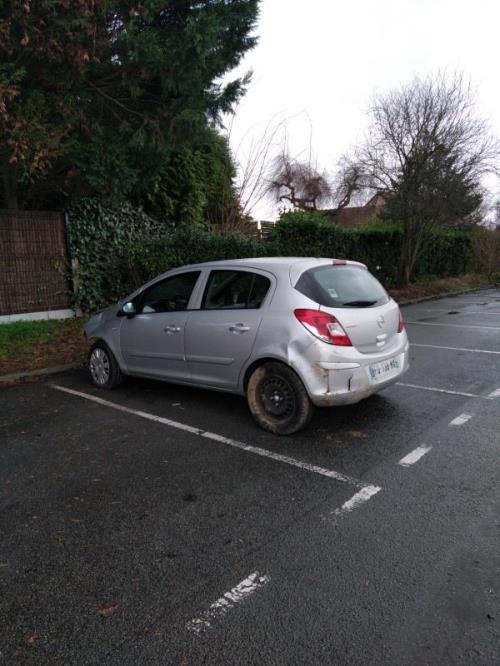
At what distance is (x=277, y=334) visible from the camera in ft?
14.3

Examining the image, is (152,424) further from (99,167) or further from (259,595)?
(99,167)

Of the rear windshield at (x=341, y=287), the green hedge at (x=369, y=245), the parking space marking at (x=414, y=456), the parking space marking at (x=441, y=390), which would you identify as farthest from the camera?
the green hedge at (x=369, y=245)

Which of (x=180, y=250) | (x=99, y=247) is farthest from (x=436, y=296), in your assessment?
(x=99, y=247)

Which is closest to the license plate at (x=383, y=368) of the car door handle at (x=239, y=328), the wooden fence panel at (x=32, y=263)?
the car door handle at (x=239, y=328)

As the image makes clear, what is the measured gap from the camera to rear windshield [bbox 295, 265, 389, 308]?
4.39 m

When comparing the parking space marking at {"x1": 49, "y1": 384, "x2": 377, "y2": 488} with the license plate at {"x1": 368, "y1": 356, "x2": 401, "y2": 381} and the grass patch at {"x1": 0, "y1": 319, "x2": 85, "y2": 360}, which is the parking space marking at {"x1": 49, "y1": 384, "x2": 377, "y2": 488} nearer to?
the license plate at {"x1": 368, "y1": 356, "x2": 401, "y2": 381}

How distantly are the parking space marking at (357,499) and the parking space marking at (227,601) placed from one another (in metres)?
0.80

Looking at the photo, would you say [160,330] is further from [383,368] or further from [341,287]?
[383,368]

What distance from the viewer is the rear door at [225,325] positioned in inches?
181

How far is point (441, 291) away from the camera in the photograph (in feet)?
63.1

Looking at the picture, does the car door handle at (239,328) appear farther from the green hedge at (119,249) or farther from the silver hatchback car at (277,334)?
the green hedge at (119,249)

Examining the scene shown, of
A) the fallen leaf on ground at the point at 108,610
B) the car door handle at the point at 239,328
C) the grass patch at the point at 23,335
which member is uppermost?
the car door handle at the point at 239,328

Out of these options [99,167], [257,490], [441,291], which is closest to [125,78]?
[99,167]

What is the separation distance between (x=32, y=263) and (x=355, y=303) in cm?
688
